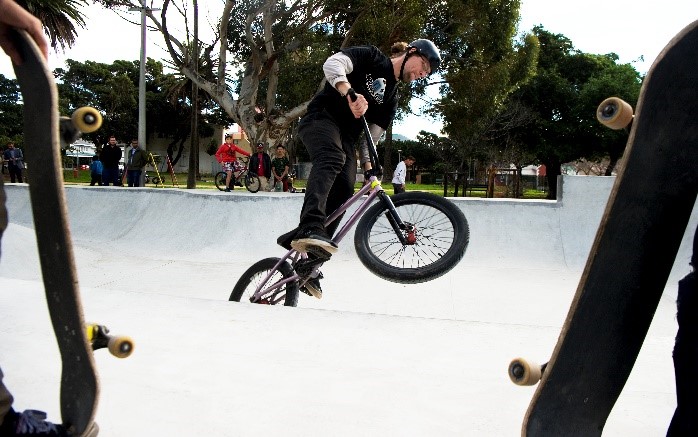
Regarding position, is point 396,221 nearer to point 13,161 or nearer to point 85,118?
point 85,118

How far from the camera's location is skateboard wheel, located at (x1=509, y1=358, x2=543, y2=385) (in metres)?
1.57

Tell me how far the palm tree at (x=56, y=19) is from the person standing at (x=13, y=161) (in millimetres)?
4594

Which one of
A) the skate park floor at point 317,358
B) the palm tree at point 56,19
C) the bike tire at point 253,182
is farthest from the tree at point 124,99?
the skate park floor at point 317,358

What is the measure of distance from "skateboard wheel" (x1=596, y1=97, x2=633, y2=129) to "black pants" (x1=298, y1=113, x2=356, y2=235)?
7.30ft

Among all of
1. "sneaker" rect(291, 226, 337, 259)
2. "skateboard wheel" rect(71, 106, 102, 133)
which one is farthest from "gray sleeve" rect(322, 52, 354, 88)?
"skateboard wheel" rect(71, 106, 102, 133)

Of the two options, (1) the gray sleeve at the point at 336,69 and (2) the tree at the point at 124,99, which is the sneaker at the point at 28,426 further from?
(2) the tree at the point at 124,99

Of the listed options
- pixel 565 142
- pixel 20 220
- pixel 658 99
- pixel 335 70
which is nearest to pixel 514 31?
pixel 565 142

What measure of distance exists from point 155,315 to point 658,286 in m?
2.86

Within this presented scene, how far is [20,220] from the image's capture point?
35.4 feet

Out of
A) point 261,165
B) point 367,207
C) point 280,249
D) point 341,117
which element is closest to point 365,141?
point 341,117

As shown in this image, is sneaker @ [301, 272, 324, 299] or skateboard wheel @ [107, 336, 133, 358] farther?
sneaker @ [301, 272, 324, 299]

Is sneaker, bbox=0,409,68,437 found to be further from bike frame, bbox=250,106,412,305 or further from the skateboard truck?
bike frame, bbox=250,106,412,305

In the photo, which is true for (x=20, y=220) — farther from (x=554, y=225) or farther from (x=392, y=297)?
(x=554, y=225)

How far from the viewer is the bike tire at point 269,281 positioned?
13.8 feet
